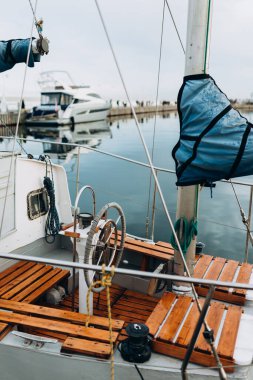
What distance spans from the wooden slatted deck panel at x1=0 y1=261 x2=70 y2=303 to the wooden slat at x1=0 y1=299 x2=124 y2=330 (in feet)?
0.72

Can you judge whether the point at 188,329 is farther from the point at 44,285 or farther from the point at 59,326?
the point at 44,285

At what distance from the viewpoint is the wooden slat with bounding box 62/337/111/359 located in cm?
353

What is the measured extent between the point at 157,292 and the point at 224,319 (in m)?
1.24

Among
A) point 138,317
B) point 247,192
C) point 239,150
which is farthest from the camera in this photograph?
point 247,192

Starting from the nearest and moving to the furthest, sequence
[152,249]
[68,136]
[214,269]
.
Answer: [214,269]
[152,249]
[68,136]

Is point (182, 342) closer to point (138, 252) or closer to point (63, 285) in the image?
point (138, 252)

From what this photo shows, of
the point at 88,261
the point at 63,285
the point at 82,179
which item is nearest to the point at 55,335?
the point at 88,261

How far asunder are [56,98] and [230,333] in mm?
45048

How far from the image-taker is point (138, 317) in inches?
189

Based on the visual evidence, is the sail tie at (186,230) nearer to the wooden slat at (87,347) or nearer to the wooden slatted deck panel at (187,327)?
the wooden slatted deck panel at (187,327)

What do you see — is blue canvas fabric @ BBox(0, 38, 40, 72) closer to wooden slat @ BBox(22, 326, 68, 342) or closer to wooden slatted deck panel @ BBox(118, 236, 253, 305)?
wooden slatted deck panel @ BBox(118, 236, 253, 305)

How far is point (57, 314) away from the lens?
4.14 metres

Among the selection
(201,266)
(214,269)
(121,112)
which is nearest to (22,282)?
(201,266)

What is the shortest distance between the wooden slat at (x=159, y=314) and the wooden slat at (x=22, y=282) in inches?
74.8
